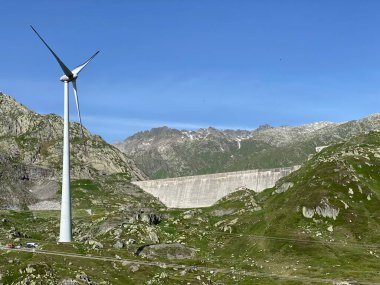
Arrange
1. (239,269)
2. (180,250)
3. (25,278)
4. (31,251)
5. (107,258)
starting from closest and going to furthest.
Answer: (25,278) < (31,251) < (107,258) < (239,269) < (180,250)

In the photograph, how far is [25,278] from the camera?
124m

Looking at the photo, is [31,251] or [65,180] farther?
[31,251]

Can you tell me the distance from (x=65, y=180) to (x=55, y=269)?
21724 millimetres

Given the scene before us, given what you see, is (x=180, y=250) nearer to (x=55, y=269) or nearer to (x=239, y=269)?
(x=239, y=269)

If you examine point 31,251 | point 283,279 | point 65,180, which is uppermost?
point 65,180

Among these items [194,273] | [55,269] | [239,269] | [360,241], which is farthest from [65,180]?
[360,241]

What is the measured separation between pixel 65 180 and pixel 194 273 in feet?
157

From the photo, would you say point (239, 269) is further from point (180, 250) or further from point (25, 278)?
point (25, 278)

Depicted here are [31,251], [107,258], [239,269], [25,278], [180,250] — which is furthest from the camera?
[180,250]

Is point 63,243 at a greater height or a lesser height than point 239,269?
greater

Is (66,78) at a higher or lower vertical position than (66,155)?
higher

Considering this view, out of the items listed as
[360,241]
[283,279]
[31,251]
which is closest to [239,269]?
[283,279]

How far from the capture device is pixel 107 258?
15188 centimetres

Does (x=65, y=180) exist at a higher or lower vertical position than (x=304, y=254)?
higher
